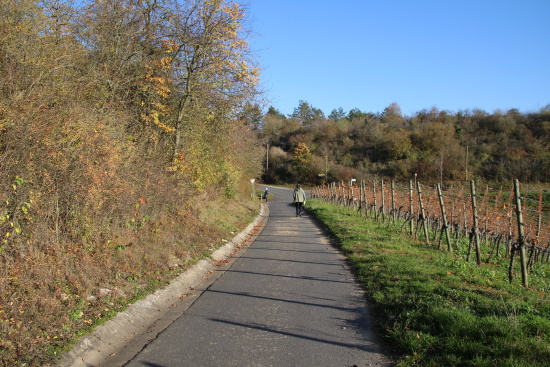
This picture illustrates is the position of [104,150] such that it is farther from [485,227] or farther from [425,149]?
[425,149]

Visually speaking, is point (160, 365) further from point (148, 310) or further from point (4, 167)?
point (4, 167)

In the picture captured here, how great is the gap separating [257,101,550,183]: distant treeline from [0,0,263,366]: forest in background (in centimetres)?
3478

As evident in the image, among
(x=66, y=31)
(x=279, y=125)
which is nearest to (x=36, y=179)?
(x=66, y=31)

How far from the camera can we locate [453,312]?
17.5 ft

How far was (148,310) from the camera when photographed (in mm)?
6406

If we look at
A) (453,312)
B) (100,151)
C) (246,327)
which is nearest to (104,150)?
(100,151)

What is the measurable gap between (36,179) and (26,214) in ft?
1.81

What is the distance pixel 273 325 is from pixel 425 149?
234ft

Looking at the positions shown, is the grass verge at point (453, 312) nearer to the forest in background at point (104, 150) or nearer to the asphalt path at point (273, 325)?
the asphalt path at point (273, 325)

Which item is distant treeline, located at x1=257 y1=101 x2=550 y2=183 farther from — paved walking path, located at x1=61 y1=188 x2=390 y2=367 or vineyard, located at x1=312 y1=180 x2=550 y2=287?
paved walking path, located at x1=61 y1=188 x2=390 y2=367

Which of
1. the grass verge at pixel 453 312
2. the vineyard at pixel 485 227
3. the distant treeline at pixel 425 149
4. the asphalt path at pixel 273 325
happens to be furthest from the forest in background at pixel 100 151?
the distant treeline at pixel 425 149

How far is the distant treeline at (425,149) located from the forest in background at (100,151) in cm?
3478

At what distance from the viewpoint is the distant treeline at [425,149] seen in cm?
5900

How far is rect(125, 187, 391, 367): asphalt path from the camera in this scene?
457 centimetres
